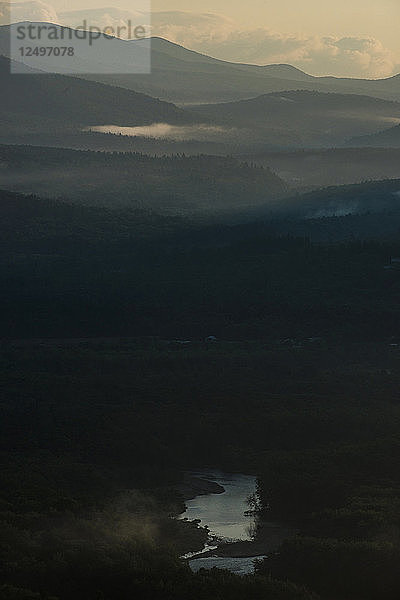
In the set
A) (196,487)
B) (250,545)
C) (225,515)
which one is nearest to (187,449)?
(196,487)

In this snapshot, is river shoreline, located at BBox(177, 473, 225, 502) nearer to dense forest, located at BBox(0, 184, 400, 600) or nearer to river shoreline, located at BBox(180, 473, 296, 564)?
dense forest, located at BBox(0, 184, 400, 600)

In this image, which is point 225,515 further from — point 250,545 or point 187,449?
point 187,449

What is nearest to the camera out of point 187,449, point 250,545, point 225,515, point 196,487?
point 250,545

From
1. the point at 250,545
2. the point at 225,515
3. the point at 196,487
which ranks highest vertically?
the point at 250,545

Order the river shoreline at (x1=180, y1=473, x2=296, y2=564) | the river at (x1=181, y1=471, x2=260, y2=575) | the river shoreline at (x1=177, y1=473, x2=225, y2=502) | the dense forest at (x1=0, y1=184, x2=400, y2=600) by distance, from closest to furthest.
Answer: the dense forest at (x1=0, y1=184, x2=400, y2=600), the river at (x1=181, y1=471, x2=260, y2=575), the river shoreline at (x1=180, y1=473, x2=296, y2=564), the river shoreline at (x1=177, y1=473, x2=225, y2=502)

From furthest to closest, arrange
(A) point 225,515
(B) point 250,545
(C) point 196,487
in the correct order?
(C) point 196,487 < (A) point 225,515 < (B) point 250,545

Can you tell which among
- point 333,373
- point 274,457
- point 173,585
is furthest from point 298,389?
point 173,585

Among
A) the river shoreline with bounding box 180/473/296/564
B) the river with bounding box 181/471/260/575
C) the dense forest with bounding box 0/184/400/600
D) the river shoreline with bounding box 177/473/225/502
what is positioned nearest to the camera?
the dense forest with bounding box 0/184/400/600

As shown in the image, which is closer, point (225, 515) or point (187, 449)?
point (225, 515)

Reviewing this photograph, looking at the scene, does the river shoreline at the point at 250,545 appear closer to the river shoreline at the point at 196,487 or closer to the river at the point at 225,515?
the river at the point at 225,515

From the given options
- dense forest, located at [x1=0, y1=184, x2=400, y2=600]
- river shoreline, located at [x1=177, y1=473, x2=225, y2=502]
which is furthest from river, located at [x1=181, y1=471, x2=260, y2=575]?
dense forest, located at [x1=0, y1=184, x2=400, y2=600]

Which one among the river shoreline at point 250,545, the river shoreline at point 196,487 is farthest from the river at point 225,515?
the river shoreline at point 196,487

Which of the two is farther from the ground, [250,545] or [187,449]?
[250,545]
